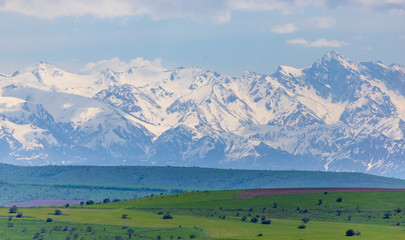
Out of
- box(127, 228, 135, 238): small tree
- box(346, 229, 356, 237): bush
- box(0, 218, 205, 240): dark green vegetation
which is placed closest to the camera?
box(346, 229, 356, 237): bush

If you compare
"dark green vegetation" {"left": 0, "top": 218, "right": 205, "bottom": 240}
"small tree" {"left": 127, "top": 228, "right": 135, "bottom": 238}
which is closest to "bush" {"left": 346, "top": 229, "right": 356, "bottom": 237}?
"dark green vegetation" {"left": 0, "top": 218, "right": 205, "bottom": 240}

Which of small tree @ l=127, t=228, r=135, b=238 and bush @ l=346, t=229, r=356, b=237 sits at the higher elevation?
small tree @ l=127, t=228, r=135, b=238

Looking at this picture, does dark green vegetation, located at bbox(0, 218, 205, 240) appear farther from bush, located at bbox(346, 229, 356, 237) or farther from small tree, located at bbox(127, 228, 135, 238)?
bush, located at bbox(346, 229, 356, 237)

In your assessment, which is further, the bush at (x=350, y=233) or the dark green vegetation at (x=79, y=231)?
the dark green vegetation at (x=79, y=231)

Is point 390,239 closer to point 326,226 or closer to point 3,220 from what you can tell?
point 326,226

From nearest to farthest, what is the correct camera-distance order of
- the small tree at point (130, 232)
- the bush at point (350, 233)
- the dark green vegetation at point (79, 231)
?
1. the bush at point (350, 233)
2. the dark green vegetation at point (79, 231)
3. the small tree at point (130, 232)

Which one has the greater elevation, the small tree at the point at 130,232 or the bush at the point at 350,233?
the small tree at the point at 130,232

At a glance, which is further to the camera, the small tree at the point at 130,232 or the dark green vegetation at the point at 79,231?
the small tree at the point at 130,232

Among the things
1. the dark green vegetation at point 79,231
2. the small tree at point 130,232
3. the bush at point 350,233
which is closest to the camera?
the bush at point 350,233

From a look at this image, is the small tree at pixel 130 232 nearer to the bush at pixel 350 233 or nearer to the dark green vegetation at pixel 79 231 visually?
the dark green vegetation at pixel 79 231

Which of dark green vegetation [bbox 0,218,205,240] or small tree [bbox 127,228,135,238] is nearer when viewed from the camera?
dark green vegetation [bbox 0,218,205,240]

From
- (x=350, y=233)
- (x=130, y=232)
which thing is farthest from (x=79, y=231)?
(x=350, y=233)

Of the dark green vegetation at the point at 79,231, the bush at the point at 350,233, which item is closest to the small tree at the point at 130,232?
the dark green vegetation at the point at 79,231

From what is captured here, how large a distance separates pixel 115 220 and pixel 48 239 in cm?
3346
